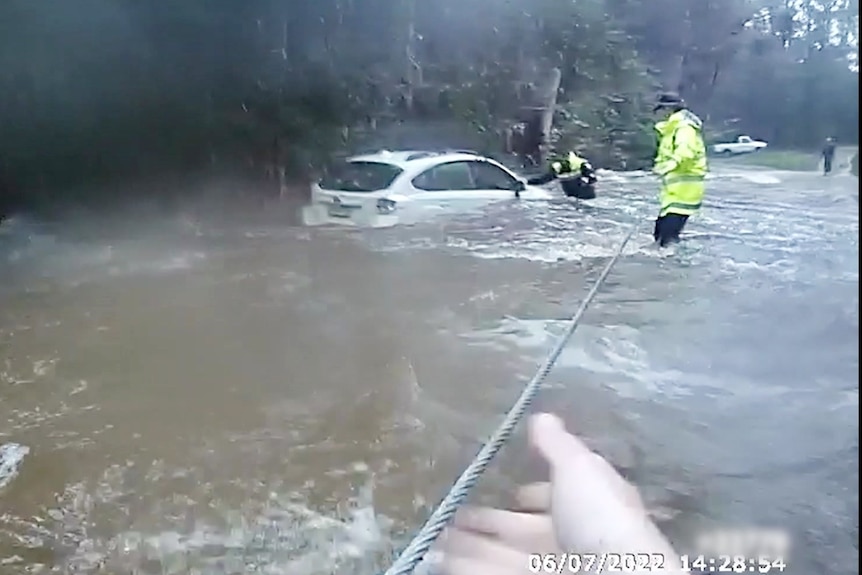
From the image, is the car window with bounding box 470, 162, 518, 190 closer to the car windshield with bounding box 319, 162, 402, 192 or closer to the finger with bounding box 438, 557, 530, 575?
the car windshield with bounding box 319, 162, 402, 192

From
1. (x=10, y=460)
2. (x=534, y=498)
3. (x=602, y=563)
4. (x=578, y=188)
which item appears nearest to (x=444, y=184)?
(x=578, y=188)

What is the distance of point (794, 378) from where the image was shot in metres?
1.25

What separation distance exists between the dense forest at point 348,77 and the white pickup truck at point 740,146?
2 centimetres

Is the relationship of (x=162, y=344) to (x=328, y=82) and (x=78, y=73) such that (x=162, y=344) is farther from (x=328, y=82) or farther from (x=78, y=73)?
(x=78, y=73)

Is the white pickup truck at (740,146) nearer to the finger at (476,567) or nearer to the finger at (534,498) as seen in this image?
the finger at (534,498)

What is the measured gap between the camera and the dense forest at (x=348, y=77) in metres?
1.80

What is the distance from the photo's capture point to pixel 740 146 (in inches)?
64.9

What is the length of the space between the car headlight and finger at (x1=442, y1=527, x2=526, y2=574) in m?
2.50

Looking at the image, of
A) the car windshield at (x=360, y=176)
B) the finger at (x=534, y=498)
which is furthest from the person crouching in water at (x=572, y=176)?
the finger at (x=534, y=498)

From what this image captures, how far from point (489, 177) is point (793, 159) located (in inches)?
74.6

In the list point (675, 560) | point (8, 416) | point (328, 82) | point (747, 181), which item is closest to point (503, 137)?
point (328, 82)

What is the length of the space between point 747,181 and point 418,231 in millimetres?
1764

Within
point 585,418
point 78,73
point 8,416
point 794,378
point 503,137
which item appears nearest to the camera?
point 794,378

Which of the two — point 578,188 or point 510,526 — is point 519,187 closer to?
point 578,188
